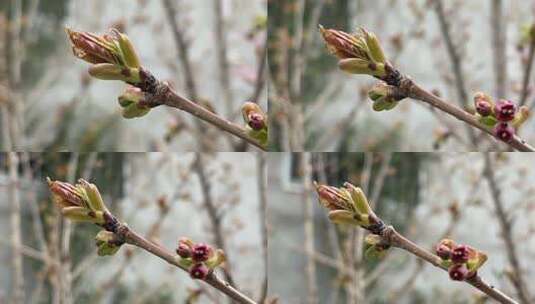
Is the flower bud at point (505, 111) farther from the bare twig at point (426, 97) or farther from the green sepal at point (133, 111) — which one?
the green sepal at point (133, 111)

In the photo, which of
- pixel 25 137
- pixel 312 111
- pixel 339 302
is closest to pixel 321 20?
pixel 312 111

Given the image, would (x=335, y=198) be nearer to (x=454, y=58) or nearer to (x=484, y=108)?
(x=484, y=108)

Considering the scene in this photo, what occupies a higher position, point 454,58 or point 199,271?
point 454,58

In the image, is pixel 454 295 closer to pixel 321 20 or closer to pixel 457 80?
pixel 457 80

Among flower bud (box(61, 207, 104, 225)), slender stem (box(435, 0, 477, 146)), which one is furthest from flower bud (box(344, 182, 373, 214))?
slender stem (box(435, 0, 477, 146))

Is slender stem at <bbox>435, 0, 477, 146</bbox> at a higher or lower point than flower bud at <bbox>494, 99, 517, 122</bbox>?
higher

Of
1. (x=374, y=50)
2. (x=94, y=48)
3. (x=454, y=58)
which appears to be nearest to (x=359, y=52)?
(x=374, y=50)

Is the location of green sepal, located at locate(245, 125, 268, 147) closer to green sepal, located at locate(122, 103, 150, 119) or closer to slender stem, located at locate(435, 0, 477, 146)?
green sepal, located at locate(122, 103, 150, 119)

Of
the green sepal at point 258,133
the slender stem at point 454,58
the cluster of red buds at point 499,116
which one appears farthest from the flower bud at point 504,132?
the slender stem at point 454,58
